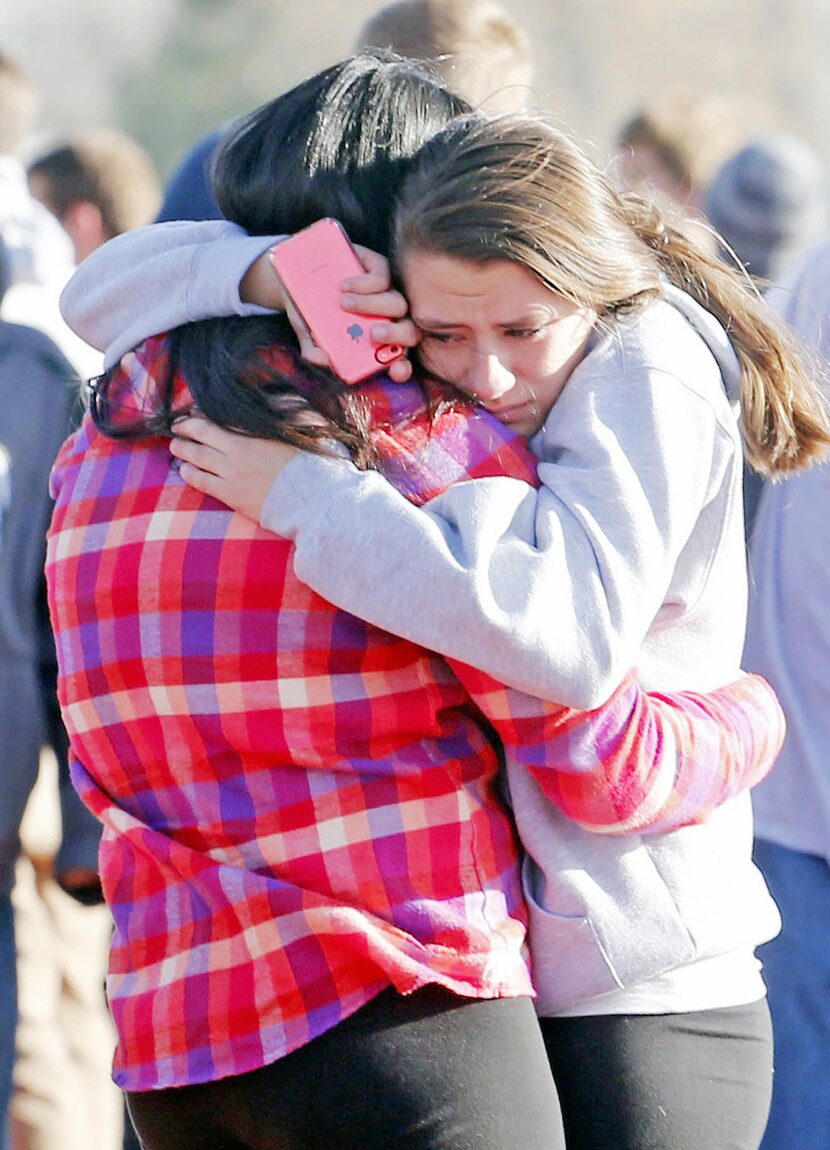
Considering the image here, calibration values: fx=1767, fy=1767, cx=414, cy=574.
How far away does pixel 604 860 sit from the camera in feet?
5.56

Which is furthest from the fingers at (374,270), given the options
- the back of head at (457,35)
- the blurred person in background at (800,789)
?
the back of head at (457,35)

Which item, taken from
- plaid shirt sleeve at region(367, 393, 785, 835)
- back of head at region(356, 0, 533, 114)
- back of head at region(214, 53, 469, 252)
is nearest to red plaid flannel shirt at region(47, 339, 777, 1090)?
plaid shirt sleeve at region(367, 393, 785, 835)

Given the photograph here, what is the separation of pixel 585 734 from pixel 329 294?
473 mm

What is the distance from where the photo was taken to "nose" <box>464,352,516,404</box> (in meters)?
1.70

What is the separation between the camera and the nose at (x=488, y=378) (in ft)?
5.57

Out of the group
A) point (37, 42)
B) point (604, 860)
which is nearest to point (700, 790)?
point (604, 860)

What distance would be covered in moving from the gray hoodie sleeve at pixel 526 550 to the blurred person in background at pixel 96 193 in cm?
333

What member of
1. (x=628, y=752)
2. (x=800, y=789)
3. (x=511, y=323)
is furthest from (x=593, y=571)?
(x=800, y=789)

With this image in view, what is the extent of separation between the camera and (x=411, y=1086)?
1.57 m

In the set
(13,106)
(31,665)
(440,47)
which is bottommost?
(31,665)

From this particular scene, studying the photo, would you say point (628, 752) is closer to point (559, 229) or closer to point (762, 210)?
point (559, 229)

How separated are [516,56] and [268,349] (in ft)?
5.72

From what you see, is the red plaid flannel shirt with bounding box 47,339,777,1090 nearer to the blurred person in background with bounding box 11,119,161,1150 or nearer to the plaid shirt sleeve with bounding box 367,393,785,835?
the plaid shirt sleeve with bounding box 367,393,785,835

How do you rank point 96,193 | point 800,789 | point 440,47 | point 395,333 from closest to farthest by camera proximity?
1. point 395,333
2. point 800,789
3. point 440,47
4. point 96,193
